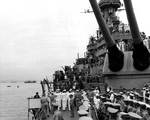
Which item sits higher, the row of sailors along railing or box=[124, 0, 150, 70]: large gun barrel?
box=[124, 0, 150, 70]: large gun barrel

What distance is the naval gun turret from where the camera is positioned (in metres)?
7.11

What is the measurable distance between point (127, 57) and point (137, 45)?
3246 mm

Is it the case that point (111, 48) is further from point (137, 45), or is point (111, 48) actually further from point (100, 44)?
point (100, 44)

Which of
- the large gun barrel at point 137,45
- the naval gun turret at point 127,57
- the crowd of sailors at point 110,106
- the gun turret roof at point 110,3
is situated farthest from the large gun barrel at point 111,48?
the gun turret roof at point 110,3

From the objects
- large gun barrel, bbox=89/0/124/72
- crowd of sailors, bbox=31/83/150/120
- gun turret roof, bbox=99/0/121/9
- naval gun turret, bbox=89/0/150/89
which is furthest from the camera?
gun turret roof, bbox=99/0/121/9

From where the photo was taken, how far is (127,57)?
10.8m

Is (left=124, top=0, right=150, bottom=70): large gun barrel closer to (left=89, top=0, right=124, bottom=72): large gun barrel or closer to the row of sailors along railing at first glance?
(left=89, top=0, right=124, bottom=72): large gun barrel

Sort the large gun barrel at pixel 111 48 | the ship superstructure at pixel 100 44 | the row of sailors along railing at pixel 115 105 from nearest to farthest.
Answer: the row of sailors along railing at pixel 115 105 → the large gun barrel at pixel 111 48 → the ship superstructure at pixel 100 44

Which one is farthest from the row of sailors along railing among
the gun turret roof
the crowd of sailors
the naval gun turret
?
the gun turret roof

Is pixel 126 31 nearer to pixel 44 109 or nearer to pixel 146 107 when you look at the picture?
pixel 44 109

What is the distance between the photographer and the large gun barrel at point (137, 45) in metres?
6.80

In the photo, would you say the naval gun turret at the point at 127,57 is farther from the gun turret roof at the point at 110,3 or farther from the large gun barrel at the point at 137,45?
the gun turret roof at the point at 110,3

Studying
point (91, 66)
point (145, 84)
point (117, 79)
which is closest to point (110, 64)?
point (117, 79)

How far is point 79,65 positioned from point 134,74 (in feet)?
68.7
